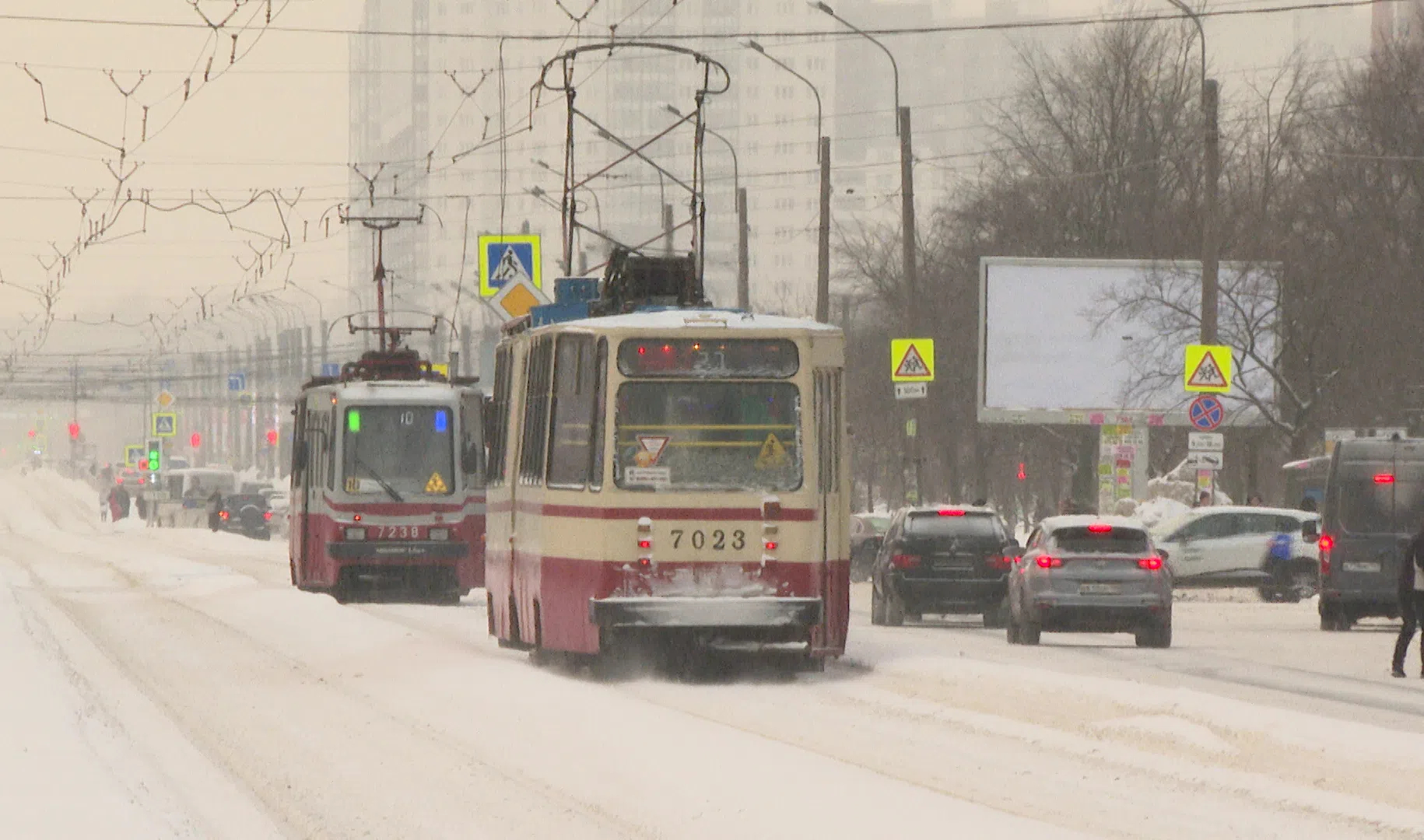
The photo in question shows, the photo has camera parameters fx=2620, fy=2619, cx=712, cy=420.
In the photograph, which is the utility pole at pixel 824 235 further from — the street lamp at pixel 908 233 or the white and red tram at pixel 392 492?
the white and red tram at pixel 392 492

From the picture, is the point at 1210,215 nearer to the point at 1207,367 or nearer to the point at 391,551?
the point at 1207,367

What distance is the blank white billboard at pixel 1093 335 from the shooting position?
5516 centimetres

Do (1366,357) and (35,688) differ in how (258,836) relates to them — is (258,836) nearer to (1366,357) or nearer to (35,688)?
(35,688)

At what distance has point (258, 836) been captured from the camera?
35.1 feet

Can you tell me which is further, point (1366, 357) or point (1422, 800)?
point (1366, 357)

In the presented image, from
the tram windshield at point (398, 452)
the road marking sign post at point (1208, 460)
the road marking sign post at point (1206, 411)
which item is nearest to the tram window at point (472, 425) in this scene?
the tram windshield at point (398, 452)

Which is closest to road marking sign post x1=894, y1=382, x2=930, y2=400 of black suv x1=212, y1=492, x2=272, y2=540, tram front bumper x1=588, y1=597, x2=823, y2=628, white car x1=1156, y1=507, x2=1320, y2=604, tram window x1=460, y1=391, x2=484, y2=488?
white car x1=1156, y1=507, x2=1320, y2=604

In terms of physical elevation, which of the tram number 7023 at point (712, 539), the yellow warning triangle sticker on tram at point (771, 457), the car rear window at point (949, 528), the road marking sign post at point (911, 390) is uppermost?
the road marking sign post at point (911, 390)

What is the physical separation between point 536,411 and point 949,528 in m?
11.3

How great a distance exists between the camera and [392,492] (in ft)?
111

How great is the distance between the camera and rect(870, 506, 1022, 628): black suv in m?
31.2

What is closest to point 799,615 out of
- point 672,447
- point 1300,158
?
point 672,447

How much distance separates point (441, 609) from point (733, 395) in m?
14.2

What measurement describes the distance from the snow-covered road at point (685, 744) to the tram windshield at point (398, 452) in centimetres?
784
